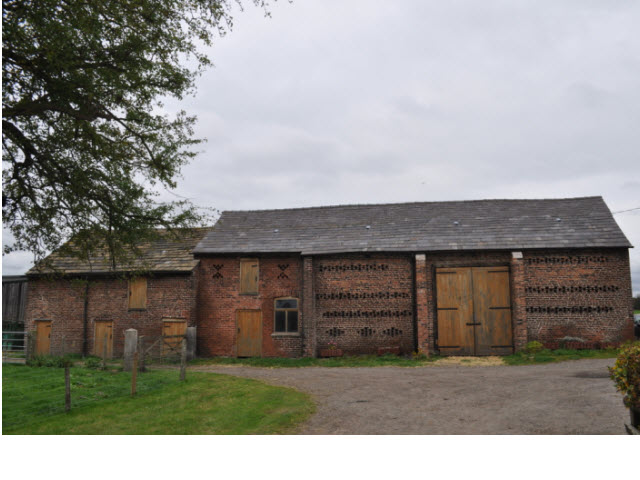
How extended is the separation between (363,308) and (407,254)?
119 inches

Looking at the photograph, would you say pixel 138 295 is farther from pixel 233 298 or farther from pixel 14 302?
pixel 14 302

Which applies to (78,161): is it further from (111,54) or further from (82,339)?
(82,339)

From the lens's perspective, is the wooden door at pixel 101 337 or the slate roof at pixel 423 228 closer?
the slate roof at pixel 423 228

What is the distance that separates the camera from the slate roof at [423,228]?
1986 centimetres

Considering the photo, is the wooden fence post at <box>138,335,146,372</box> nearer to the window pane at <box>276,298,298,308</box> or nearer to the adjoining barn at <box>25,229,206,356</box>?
the adjoining barn at <box>25,229,206,356</box>

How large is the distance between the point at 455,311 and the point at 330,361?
564 cm

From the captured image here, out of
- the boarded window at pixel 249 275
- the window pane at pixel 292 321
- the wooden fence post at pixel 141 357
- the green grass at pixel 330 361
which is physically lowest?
the green grass at pixel 330 361

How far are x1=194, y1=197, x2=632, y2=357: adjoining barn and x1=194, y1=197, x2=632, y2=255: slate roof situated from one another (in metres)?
0.08

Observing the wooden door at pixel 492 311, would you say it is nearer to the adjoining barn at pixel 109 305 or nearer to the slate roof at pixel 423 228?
the slate roof at pixel 423 228

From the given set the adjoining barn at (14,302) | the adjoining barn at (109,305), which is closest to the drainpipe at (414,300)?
the adjoining barn at (109,305)

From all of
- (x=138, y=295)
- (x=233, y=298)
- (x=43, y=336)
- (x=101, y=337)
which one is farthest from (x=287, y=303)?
(x=43, y=336)

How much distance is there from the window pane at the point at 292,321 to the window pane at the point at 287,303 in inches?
10.8

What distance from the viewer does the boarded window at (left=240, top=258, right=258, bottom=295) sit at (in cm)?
2150

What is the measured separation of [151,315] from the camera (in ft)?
70.9
